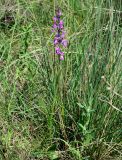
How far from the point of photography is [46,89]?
178 centimetres

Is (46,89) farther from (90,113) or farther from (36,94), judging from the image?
(90,113)

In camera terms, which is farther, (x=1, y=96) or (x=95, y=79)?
(x=1, y=96)

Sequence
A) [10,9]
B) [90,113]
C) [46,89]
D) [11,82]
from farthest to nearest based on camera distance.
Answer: [10,9]
[11,82]
[46,89]
[90,113]

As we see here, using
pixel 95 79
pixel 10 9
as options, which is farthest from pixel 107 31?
pixel 10 9

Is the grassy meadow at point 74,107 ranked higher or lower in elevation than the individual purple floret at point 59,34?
lower

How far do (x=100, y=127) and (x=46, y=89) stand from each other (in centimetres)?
31

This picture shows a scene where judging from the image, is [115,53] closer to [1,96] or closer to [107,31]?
[107,31]


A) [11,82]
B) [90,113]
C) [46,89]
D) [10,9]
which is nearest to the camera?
[90,113]

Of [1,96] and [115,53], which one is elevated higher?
[115,53]

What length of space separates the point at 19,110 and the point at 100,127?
443mm

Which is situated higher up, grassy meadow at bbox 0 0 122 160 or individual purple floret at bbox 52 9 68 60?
individual purple floret at bbox 52 9 68 60

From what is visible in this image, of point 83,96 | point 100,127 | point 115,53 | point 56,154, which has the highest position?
point 115,53

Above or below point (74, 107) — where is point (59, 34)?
above

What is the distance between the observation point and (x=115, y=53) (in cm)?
168
